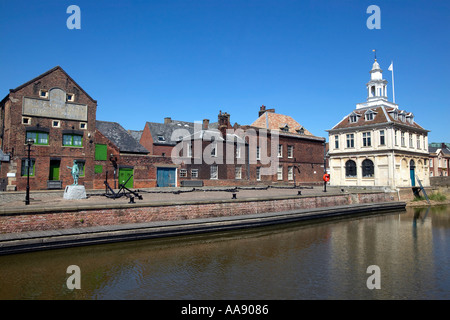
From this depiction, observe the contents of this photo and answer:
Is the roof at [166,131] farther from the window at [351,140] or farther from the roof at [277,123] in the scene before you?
the window at [351,140]

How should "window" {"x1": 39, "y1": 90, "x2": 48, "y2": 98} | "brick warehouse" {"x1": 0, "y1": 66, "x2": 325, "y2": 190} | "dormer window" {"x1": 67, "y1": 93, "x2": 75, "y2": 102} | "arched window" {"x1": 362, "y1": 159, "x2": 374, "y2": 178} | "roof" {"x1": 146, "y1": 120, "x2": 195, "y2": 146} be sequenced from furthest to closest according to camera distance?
"roof" {"x1": 146, "y1": 120, "x2": 195, "y2": 146} < "arched window" {"x1": 362, "y1": 159, "x2": 374, "y2": 178} < "dormer window" {"x1": 67, "y1": 93, "x2": 75, "y2": 102} < "window" {"x1": 39, "y1": 90, "x2": 48, "y2": 98} < "brick warehouse" {"x1": 0, "y1": 66, "x2": 325, "y2": 190}

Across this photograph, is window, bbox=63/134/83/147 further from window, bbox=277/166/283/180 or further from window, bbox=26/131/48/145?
window, bbox=277/166/283/180

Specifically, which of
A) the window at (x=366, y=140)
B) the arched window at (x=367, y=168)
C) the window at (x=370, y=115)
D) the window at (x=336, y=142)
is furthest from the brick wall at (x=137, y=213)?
the window at (x=336, y=142)

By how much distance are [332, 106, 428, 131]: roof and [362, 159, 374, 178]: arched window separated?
436cm

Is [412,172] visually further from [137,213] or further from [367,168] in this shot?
[137,213]

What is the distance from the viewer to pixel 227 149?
38.3 m

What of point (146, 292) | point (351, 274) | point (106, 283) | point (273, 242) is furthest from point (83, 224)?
point (351, 274)

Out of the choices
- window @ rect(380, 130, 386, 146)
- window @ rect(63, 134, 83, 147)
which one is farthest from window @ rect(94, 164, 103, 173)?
window @ rect(380, 130, 386, 146)

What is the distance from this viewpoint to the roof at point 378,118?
3647 centimetres

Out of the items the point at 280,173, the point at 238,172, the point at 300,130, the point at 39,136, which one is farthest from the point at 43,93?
the point at 300,130

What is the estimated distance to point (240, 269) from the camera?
10656 millimetres

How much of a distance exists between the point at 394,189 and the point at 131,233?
2960 cm

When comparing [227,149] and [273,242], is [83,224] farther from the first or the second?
[227,149]

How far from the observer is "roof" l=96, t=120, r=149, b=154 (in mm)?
32375
